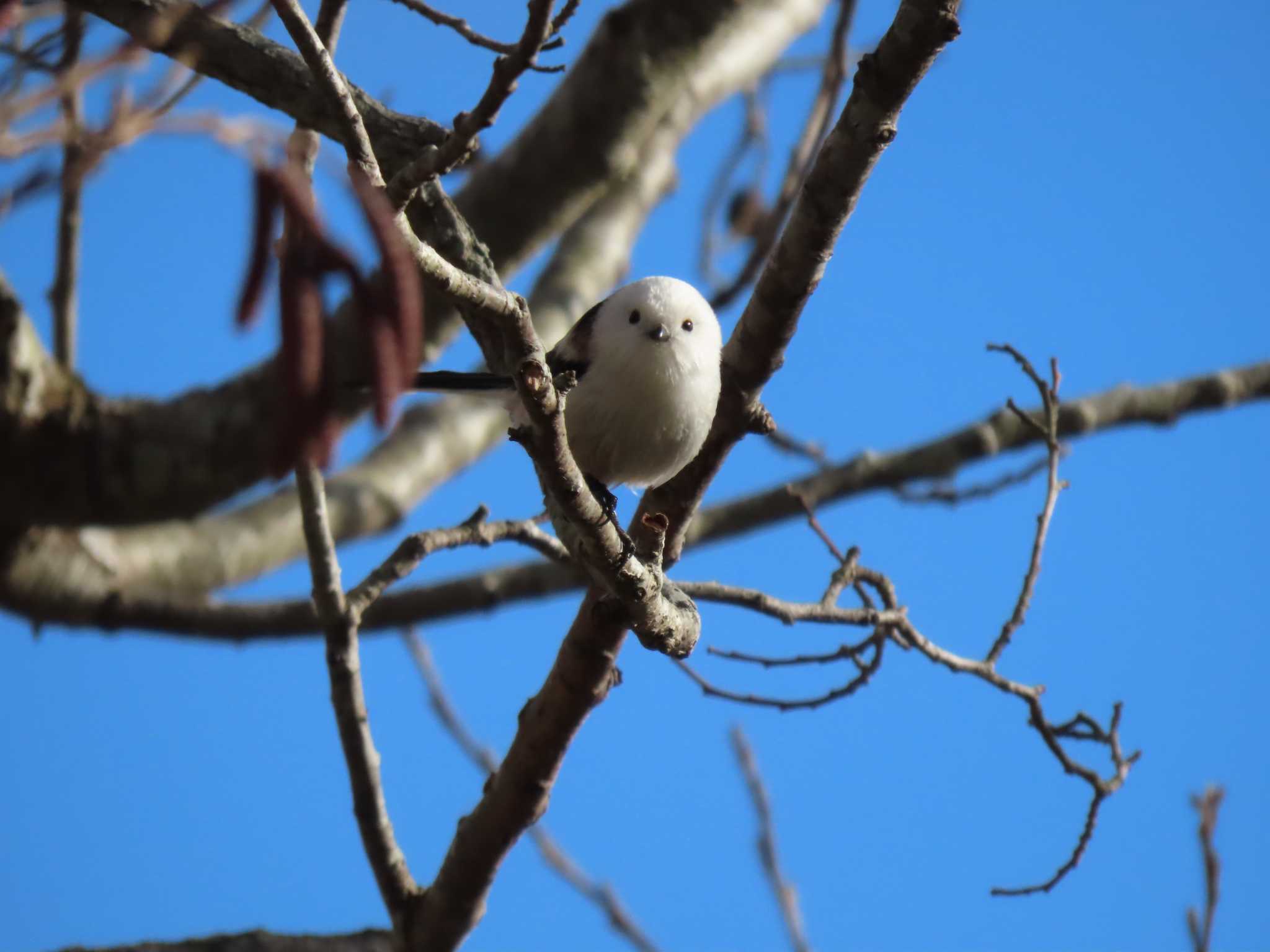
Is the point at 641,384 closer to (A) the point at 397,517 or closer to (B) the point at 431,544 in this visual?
(B) the point at 431,544

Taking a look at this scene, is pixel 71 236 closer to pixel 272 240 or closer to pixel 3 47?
pixel 3 47

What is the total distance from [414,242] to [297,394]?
0.56m

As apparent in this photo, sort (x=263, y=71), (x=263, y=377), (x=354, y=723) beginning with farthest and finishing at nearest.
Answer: (x=263, y=377)
(x=354, y=723)
(x=263, y=71)

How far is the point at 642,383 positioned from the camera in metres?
2.94

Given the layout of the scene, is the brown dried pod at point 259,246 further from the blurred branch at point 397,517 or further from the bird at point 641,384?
the blurred branch at point 397,517

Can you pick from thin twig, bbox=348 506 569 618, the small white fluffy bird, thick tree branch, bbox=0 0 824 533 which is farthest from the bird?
thick tree branch, bbox=0 0 824 533

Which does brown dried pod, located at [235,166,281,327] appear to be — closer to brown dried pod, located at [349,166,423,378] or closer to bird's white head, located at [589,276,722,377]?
brown dried pod, located at [349,166,423,378]

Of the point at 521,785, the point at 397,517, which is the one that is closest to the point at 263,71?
the point at 521,785

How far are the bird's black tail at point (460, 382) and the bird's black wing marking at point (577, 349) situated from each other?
15 cm

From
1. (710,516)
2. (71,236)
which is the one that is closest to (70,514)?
(71,236)

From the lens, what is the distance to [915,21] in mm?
2055

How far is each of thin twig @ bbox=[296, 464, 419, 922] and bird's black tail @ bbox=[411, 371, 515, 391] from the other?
1.34 ft

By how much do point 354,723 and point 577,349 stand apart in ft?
3.39

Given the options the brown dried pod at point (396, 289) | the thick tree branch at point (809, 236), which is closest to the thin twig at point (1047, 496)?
the thick tree branch at point (809, 236)
